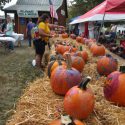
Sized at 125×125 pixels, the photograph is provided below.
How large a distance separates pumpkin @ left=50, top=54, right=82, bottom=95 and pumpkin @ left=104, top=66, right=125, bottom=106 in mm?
537

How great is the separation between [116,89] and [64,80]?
33.2 inches

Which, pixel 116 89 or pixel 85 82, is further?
pixel 116 89

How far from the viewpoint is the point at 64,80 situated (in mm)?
4988

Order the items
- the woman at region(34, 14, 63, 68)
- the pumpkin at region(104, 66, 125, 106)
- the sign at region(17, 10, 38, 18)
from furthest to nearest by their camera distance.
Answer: the sign at region(17, 10, 38, 18) < the woman at region(34, 14, 63, 68) < the pumpkin at region(104, 66, 125, 106)

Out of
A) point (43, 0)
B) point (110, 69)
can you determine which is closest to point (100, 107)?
point (110, 69)

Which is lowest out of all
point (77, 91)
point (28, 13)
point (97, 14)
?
point (77, 91)

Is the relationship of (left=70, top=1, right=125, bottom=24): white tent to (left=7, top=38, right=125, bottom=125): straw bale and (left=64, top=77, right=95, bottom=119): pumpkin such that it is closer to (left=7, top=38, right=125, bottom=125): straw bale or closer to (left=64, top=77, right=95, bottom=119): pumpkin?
(left=7, top=38, right=125, bottom=125): straw bale

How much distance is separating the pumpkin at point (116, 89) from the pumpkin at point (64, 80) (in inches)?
21.1

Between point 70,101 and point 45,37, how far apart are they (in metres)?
6.31

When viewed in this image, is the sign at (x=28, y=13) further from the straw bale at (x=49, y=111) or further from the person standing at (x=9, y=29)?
the straw bale at (x=49, y=111)

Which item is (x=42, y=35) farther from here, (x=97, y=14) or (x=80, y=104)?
(x=80, y=104)

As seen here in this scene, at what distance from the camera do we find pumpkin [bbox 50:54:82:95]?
4941 mm

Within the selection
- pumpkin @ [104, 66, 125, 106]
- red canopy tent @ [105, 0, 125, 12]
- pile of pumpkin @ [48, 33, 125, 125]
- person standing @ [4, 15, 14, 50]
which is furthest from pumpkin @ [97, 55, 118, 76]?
person standing @ [4, 15, 14, 50]

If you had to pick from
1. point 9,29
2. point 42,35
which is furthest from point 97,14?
point 9,29
